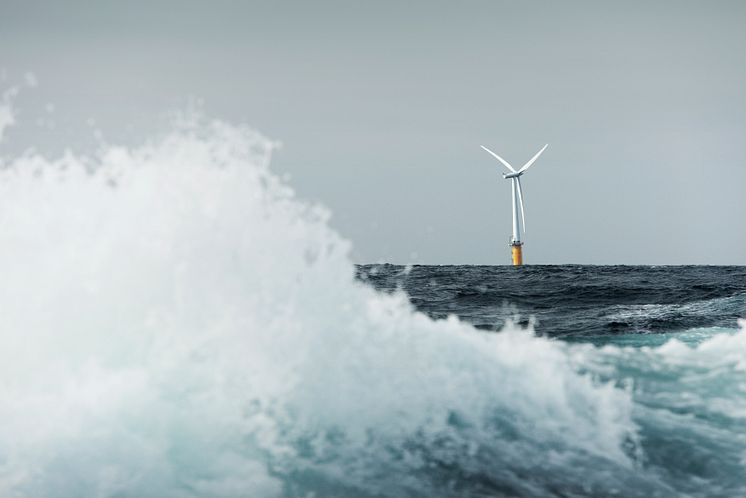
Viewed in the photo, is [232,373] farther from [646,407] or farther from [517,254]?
[517,254]

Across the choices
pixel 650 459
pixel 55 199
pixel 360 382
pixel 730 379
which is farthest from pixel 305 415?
pixel 730 379

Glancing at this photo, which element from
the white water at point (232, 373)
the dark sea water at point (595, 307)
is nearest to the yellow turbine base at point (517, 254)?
the dark sea water at point (595, 307)

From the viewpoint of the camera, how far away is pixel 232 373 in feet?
24.8

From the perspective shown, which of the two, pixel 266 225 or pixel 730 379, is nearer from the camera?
pixel 266 225

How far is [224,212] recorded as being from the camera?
27.5 ft

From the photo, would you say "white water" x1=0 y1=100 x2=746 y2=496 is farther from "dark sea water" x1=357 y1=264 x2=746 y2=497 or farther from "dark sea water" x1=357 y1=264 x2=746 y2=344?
"dark sea water" x1=357 y1=264 x2=746 y2=344

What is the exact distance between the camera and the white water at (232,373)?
21.0 ft

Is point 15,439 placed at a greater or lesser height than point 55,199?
lesser

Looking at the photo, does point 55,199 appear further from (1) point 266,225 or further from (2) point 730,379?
(2) point 730,379

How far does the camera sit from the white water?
640 centimetres

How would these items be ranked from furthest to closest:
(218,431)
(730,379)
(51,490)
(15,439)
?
(730,379) → (218,431) → (15,439) → (51,490)

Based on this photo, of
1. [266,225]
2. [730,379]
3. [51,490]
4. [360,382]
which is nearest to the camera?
[51,490]

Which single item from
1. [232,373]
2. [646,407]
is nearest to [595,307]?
[646,407]

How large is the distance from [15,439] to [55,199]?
3.54 metres
